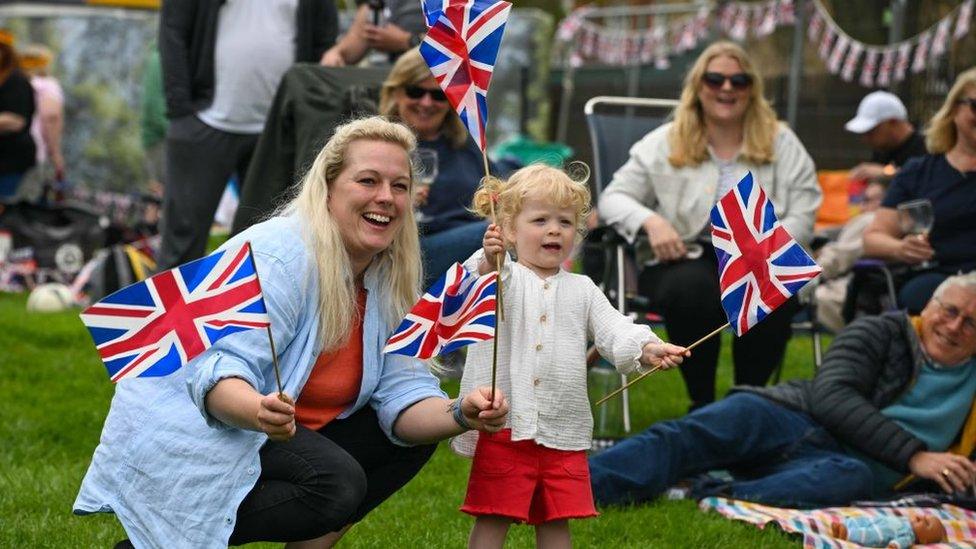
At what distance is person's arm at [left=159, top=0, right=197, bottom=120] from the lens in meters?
7.27

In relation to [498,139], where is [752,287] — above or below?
above

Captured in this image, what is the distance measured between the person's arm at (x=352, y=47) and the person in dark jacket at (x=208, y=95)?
12.2 inches

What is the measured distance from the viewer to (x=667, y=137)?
6.92 m

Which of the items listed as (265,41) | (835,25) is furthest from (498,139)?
(265,41)

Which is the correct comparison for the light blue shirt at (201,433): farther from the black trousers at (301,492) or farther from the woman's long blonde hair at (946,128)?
the woman's long blonde hair at (946,128)

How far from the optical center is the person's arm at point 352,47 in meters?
7.23

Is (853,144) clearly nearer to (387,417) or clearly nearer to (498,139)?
(498,139)

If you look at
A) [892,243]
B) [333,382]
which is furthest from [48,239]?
[333,382]

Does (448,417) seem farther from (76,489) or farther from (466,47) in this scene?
(76,489)

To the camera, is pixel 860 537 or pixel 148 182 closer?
pixel 860 537

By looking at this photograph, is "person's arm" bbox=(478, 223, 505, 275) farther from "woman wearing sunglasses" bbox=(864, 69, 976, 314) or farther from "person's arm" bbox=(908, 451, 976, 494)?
"woman wearing sunglasses" bbox=(864, 69, 976, 314)

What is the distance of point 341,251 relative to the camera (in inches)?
155

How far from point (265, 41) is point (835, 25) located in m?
7.72

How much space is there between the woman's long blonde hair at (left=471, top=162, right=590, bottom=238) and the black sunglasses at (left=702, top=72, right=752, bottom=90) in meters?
2.68
